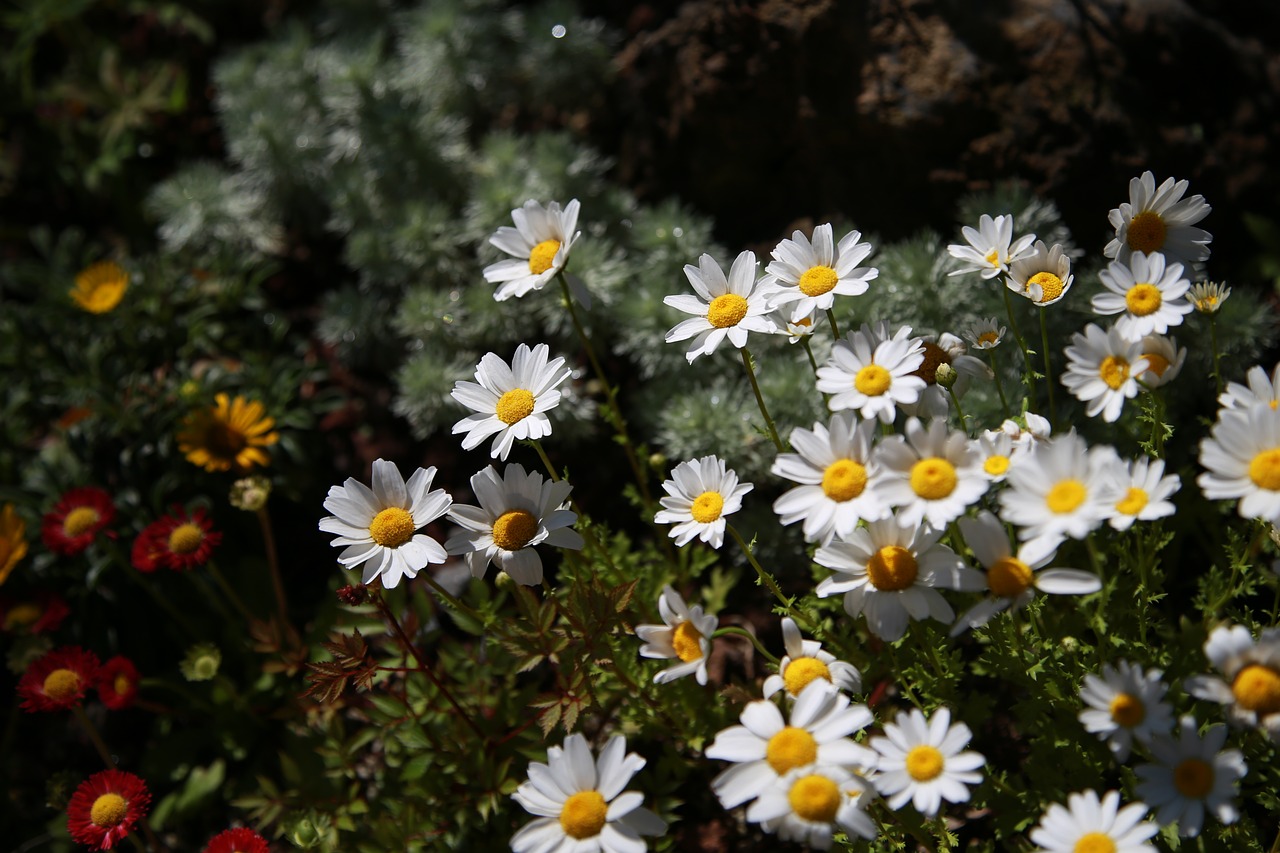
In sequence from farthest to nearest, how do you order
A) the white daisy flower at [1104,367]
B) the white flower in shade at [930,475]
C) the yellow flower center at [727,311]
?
the yellow flower center at [727,311] < the white daisy flower at [1104,367] < the white flower in shade at [930,475]

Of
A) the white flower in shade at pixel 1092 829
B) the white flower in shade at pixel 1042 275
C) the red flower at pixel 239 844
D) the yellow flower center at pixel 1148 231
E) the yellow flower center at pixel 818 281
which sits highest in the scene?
the yellow flower center at pixel 1148 231

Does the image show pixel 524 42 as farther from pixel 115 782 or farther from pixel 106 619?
pixel 115 782

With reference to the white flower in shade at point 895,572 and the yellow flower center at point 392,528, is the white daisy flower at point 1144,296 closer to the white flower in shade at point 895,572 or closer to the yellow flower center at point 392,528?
the white flower in shade at point 895,572

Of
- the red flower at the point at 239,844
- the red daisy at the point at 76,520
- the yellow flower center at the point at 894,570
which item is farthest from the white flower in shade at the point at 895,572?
the red daisy at the point at 76,520

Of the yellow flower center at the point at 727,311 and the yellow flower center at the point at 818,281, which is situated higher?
the yellow flower center at the point at 818,281

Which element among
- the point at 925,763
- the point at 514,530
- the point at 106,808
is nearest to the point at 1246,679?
the point at 925,763

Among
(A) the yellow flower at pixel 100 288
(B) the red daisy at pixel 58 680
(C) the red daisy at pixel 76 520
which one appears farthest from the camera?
(A) the yellow flower at pixel 100 288

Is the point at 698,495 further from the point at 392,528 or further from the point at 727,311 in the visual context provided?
the point at 392,528

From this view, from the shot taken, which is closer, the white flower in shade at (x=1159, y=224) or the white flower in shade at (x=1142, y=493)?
the white flower in shade at (x=1142, y=493)
